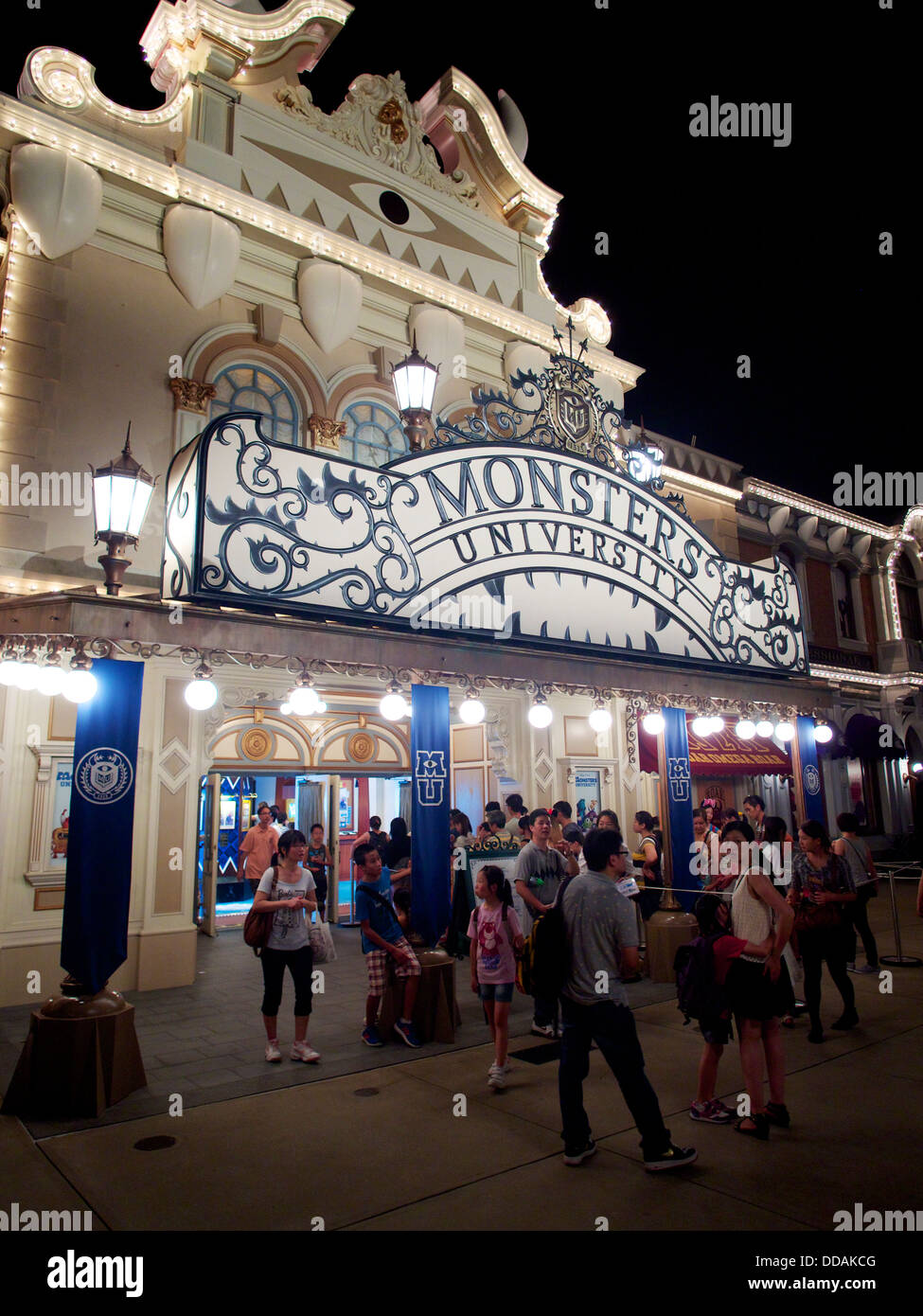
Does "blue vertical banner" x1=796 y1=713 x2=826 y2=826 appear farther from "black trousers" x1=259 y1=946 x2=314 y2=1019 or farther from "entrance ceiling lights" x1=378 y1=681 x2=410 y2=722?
"black trousers" x1=259 y1=946 x2=314 y2=1019

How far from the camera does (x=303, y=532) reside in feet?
22.2

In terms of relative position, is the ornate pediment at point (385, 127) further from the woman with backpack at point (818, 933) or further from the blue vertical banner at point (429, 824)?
the woman with backpack at point (818, 933)

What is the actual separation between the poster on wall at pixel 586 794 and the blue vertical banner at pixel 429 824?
22.8 ft

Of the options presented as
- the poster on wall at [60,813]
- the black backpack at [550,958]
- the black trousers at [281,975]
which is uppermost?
the poster on wall at [60,813]

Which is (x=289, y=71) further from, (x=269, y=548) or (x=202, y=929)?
(x=202, y=929)

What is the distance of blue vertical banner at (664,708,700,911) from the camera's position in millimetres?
9656

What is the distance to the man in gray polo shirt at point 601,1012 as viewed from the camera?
4.31 metres

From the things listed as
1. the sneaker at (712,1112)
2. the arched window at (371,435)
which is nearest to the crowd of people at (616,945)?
the sneaker at (712,1112)

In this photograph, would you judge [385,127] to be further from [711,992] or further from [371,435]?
[711,992]

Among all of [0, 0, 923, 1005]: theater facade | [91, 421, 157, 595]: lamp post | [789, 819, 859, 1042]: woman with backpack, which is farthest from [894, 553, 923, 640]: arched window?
[91, 421, 157, 595]: lamp post

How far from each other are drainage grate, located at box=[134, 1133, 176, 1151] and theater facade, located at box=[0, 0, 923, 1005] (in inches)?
95.6

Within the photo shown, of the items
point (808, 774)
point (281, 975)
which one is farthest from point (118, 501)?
point (808, 774)

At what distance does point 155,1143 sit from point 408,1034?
254cm
